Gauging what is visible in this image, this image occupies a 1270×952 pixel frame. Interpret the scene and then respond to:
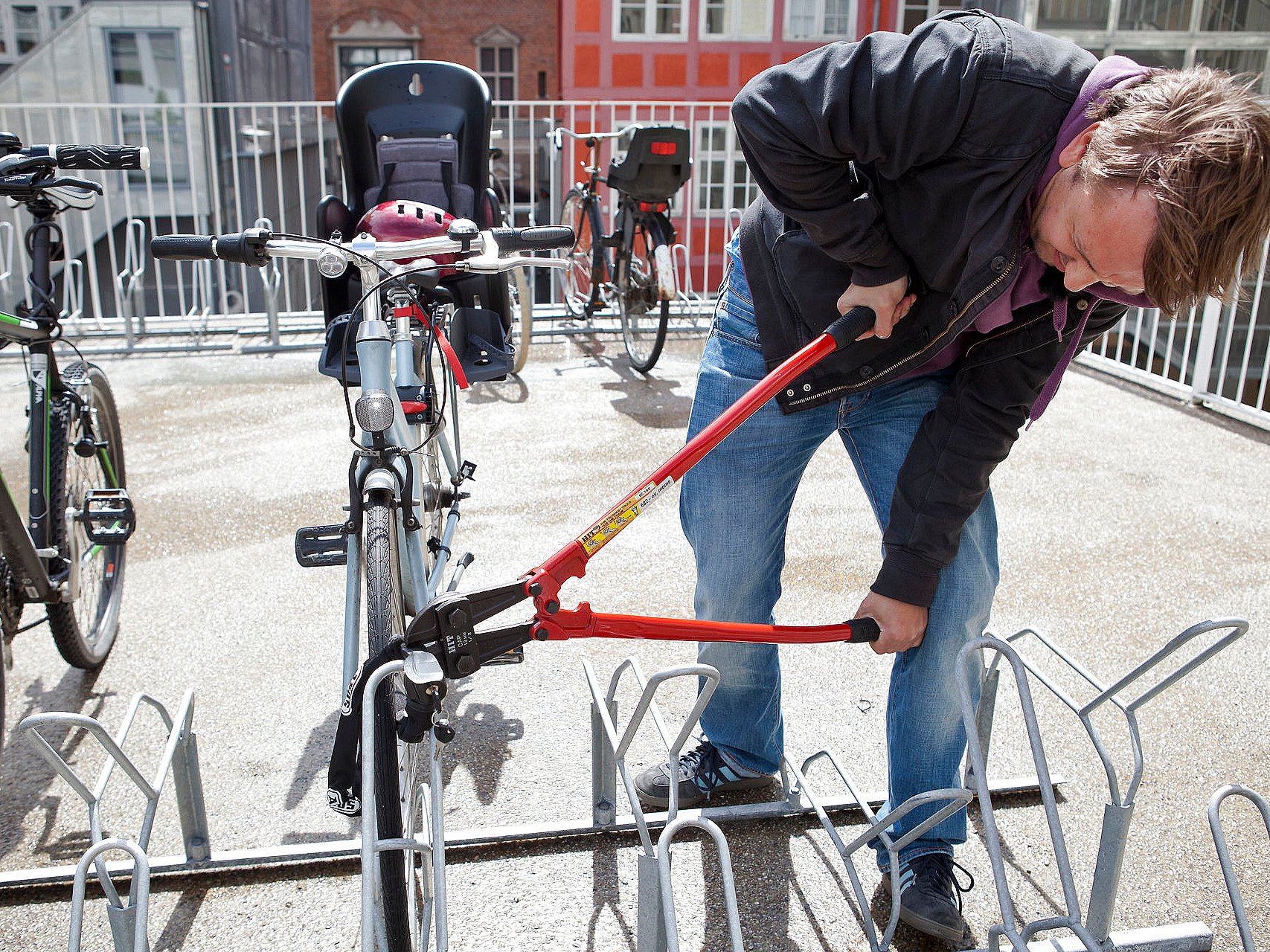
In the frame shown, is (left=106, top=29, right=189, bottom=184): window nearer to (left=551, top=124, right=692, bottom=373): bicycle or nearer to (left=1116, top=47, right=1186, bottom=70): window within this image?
(left=551, top=124, right=692, bottom=373): bicycle

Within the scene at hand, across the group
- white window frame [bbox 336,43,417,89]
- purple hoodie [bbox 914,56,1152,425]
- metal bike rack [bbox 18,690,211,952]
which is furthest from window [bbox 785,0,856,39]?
metal bike rack [bbox 18,690,211,952]

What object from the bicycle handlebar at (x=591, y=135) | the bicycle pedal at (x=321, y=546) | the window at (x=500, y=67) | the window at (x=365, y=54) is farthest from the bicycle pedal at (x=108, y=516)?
the window at (x=365, y=54)

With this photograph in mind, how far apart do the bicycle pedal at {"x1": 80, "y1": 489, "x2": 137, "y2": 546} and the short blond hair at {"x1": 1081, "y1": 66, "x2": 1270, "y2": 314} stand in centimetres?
285

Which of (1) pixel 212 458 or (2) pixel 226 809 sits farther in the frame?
(1) pixel 212 458

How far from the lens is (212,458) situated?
5.34 metres

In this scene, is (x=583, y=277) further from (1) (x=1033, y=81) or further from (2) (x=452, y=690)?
(1) (x=1033, y=81)

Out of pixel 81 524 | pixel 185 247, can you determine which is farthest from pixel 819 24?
pixel 185 247

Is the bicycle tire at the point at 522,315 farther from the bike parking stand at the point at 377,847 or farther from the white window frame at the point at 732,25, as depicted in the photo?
the white window frame at the point at 732,25

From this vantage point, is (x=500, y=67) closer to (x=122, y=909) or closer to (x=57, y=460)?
(x=57, y=460)

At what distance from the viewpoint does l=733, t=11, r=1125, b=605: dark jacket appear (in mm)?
1653

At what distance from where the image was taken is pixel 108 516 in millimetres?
3146

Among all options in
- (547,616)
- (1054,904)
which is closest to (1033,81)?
(547,616)

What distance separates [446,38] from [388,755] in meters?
40.3

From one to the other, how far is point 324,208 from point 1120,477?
12.9 ft
